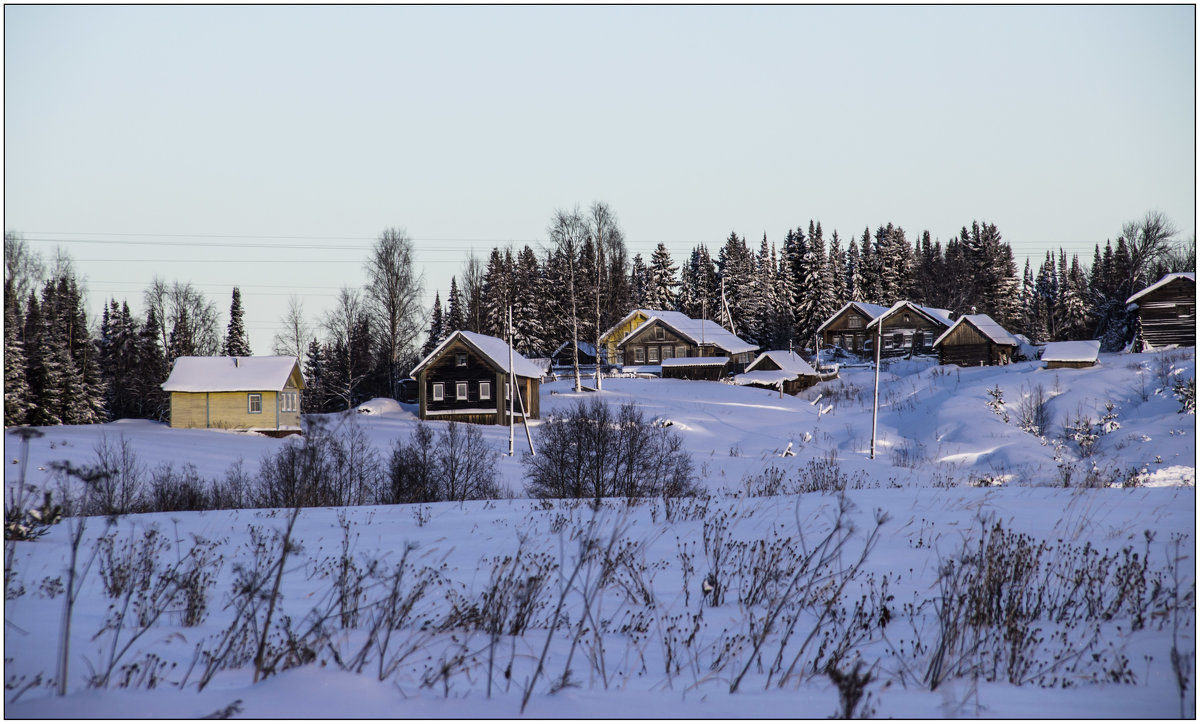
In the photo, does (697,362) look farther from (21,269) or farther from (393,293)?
(21,269)

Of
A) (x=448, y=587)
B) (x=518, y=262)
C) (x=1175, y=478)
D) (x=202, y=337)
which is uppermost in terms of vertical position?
(x=518, y=262)

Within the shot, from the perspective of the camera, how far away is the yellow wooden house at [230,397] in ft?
122

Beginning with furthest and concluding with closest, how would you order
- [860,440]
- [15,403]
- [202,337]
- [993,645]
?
[202,337], [15,403], [860,440], [993,645]

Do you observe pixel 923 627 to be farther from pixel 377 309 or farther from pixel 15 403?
pixel 377 309

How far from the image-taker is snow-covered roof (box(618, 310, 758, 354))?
2429 inches

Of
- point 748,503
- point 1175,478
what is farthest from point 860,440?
point 748,503

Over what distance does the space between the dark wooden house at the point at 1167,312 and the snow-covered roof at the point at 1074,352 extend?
3.54 metres

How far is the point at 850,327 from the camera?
6925 cm

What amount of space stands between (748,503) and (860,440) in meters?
23.9

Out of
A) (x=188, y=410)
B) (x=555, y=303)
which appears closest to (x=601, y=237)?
(x=555, y=303)

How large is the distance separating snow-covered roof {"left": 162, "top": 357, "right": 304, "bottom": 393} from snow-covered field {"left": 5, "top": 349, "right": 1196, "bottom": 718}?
29008 millimetres

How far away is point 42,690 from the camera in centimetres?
401

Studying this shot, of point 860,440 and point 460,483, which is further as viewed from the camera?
point 860,440

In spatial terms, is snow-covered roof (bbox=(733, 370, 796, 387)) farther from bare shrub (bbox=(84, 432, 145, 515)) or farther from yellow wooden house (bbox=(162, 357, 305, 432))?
bare shrub (bbox=(84, 432, 145, 515))
